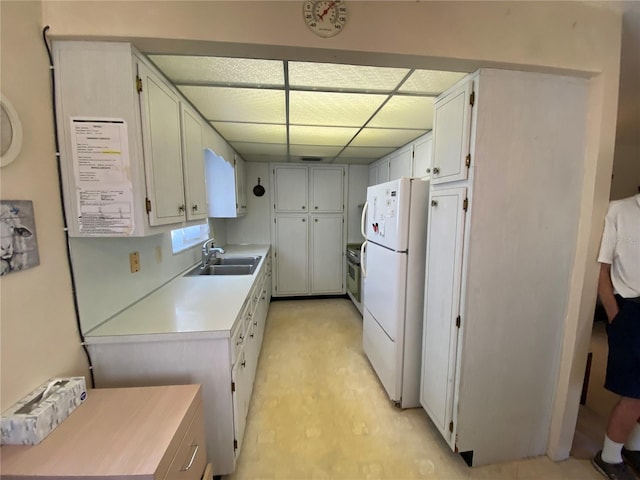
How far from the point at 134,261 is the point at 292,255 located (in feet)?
8.82

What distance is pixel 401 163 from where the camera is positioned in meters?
3.10

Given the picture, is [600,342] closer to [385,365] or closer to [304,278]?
[385,365]

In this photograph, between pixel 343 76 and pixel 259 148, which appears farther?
pixel 259 148

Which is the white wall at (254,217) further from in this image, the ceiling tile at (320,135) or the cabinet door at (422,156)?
the cabinet door at (422,156)

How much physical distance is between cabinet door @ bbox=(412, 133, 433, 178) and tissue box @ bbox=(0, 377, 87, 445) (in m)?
2.70

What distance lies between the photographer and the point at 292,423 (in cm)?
188

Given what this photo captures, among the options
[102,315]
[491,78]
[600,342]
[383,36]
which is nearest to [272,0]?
[383,36]

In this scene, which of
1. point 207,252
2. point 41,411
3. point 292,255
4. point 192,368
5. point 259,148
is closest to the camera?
point 41,411

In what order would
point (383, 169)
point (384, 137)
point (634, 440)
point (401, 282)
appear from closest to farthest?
point (634, 440) < point (401, 282) < point (384, 137) < point (383, 169)

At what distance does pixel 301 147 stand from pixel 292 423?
8.95 feet

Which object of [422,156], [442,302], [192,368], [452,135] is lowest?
[192,368]

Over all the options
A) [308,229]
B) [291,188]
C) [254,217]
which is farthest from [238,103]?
[308,229]

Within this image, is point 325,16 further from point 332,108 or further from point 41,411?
point 41,411

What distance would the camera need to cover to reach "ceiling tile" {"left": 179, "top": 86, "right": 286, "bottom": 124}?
1685 millimetres
